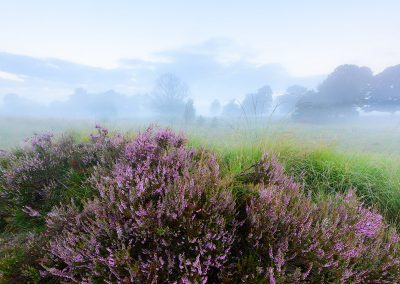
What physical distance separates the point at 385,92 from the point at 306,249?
32.1 meters

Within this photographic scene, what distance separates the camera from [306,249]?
210 cm

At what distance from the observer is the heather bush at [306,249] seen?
2.02m

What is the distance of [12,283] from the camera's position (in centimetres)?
244

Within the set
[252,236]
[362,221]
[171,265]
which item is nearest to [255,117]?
[362,221]

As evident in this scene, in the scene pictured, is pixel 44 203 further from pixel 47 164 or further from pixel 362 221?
pixel 362 221

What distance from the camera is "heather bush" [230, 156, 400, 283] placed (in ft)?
6.61

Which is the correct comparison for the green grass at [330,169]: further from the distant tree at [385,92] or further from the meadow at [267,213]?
the distant tree at [385,92]

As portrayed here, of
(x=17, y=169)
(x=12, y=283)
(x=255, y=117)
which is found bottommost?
(x=12, y=283)

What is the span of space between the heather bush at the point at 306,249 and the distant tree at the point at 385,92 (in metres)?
30.1

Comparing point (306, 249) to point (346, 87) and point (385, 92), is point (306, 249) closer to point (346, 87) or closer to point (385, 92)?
point (346, 87)

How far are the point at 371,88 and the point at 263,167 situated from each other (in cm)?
3082

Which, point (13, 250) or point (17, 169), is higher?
point (17, 169)

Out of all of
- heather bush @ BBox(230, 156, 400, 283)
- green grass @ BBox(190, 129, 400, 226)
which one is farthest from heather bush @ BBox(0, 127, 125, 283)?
heather bush @ BBox(230, 156, 400, 283)

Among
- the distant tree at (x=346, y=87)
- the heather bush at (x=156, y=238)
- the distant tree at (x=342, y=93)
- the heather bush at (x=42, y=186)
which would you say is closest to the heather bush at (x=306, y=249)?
the heather bush at (x=156, y=238)
